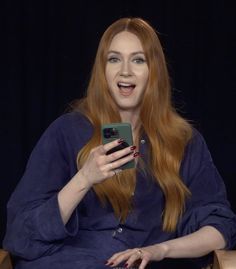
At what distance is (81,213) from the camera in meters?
1.75

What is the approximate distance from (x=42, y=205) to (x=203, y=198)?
427 mm

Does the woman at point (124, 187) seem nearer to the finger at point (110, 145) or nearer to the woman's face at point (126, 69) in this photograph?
the woman's face at point (126, 69)

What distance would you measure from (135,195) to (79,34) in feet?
4.03

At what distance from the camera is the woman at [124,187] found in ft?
5.28

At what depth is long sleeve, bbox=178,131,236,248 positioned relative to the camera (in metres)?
1.70

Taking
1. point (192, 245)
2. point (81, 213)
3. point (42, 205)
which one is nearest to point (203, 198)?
point (192, 245)

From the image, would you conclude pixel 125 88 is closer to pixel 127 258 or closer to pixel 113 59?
pixel 113 59

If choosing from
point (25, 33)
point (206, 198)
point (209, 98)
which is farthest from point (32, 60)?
point (206, 198)

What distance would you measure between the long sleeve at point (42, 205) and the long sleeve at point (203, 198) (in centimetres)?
31

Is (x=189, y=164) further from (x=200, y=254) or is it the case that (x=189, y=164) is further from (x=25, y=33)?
(x=25, y=33)

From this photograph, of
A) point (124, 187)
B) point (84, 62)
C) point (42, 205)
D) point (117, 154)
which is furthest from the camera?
point (84, 62)

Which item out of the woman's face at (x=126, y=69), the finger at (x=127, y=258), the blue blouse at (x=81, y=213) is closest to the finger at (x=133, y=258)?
the finger at (x=127, y=258)

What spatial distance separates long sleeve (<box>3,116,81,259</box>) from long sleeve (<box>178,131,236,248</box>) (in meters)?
0.31

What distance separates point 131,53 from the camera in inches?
69.7
